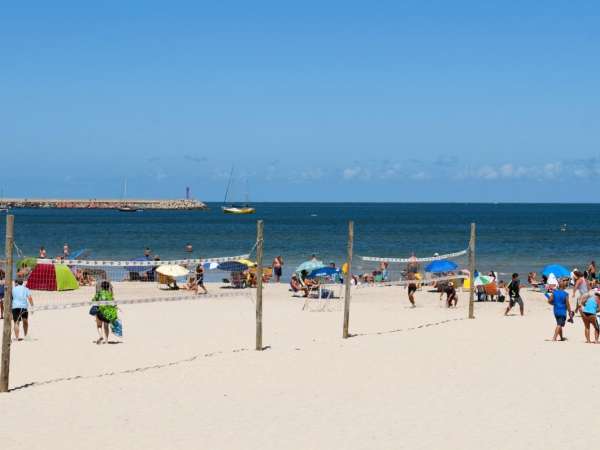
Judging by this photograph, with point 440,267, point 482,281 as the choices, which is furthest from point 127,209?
point 482,281

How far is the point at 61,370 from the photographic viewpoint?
39.3 ft

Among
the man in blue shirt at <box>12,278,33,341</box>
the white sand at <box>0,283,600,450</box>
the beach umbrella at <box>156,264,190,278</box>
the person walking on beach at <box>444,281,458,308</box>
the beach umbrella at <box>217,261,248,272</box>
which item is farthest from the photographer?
the beach umbrella at <box>217,261,248,272</box>

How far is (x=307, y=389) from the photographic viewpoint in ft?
33.9

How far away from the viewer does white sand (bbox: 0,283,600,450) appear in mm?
8188

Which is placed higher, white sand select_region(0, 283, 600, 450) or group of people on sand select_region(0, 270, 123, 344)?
group of people on sand select_region(0, 270, 123, 344)

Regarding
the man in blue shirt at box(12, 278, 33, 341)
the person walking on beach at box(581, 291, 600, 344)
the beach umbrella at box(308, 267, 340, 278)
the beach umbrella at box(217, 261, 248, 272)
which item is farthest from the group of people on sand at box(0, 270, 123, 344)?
the beach umbrella at box(217, 261, 248, 272)

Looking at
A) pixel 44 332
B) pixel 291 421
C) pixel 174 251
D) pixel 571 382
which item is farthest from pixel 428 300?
pixel 174 251

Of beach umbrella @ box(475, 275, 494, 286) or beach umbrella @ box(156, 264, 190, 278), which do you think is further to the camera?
beach umbrella @ box(156, 264, 190, 278)

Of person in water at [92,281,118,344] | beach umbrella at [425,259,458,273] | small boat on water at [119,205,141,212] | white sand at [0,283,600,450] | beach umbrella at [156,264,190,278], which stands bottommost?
white sand at [0,283,600,450]

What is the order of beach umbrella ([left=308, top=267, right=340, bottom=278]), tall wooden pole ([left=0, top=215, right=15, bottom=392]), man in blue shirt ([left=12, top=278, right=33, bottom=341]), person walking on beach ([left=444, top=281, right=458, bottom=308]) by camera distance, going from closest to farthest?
tall wooden pole ([left=0, top=215, right=15, bottom=392]) < man in blue shirt ([left=12, top=278, right=33, bottom=341]) < person walking on beach ([left=444, top=281, right=458, bottom=308]) < beach umbrella ([left=308, top=267, right=340, bottom=278])

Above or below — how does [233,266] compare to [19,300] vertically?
above

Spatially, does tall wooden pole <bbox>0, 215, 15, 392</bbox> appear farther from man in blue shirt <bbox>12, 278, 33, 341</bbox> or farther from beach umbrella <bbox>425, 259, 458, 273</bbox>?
beach umbrella <bbox>425, 259, 458, 273</bbox>

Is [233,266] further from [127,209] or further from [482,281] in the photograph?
[127,209]

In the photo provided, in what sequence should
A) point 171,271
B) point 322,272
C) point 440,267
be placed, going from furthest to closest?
point 171,271 < point 440,267 < point 322,272
